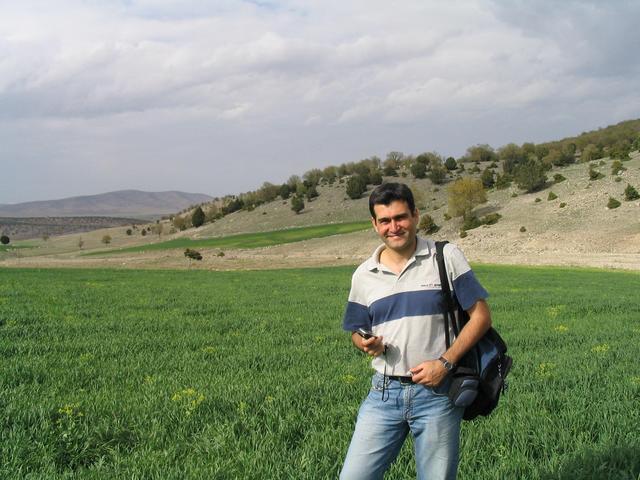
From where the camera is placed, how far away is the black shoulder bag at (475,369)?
3.49 metres

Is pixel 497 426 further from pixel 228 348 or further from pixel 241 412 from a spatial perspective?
pixel 228 348

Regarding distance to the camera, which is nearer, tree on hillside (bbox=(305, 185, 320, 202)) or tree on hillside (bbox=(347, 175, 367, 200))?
tree on hillside (bbox=(347, 175, 367, 200))

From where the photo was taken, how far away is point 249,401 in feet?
22.8

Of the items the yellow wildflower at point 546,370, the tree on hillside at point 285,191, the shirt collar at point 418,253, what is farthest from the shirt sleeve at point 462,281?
the tree on hillside at point 285,191

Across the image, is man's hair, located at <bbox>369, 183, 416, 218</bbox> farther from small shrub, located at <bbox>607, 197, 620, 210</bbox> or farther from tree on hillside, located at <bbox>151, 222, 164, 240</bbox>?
tree on hillside, located at <bbox>151, 222, 164, 240</bbox>

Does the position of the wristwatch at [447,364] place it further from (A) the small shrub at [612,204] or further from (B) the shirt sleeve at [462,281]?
(A) the small shrub at [612,204]

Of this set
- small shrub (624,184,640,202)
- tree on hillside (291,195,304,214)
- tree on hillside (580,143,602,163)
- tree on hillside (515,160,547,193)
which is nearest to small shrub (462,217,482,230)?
tree on hillside (515,160,547,193)

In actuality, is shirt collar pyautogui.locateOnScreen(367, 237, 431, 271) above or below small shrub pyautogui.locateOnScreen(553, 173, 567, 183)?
below

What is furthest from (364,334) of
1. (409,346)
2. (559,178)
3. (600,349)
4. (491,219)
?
(559,178)

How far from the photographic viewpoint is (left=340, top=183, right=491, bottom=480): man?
3.54 metres

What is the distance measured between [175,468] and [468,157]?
142 m

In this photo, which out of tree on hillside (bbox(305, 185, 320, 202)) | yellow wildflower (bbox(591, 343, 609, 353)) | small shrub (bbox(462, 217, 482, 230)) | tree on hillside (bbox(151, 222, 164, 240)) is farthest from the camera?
tree on hillside (bbox(151, 222, 164, 240))

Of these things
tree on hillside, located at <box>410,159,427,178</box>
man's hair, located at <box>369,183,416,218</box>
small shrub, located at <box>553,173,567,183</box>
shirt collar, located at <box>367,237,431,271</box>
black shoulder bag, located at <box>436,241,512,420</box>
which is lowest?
black shoulder bag, located at <box>436,241,512,420</box>

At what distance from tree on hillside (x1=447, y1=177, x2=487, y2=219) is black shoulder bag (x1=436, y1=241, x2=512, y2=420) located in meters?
73.3
